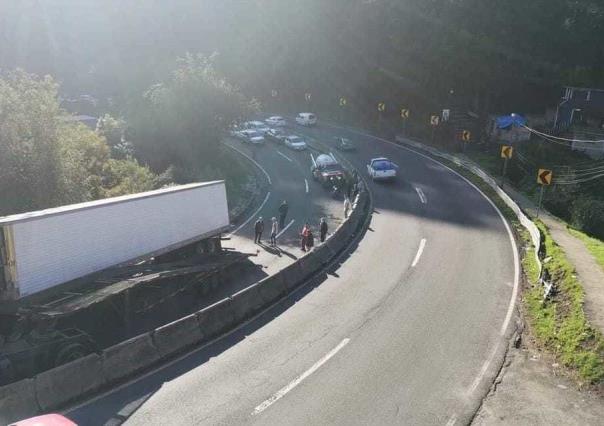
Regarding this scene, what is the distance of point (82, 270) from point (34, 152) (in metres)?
11.6

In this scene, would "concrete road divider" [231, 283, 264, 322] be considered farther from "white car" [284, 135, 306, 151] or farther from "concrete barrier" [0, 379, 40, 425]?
"white car" [284, 135, 306, 151]

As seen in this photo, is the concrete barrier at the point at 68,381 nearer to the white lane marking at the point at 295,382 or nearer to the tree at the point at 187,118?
the white lane marking at the point at 295,382

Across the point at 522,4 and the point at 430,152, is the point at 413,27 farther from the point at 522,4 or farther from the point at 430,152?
the point at 430,152

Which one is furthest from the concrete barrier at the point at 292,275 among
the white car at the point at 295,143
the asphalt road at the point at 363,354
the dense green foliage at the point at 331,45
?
the dense green foliage at the point at 331,45

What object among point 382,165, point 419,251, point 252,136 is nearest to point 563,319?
point 419,251

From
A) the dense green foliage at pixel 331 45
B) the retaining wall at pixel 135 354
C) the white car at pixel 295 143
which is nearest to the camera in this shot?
the retaining wall at pixel 135 354

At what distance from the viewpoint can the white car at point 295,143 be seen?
173 feet

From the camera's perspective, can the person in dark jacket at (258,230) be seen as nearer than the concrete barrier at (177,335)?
No

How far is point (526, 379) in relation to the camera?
42.3 ft

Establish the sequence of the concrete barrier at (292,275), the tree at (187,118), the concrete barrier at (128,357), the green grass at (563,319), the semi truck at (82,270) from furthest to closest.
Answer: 1. the tree at (187,118)
2. the concrete barrier at (292,275)
3. the green grass at (563,319)
4. the semi truck at (82,270)
5. the concrete barrier at (128,357)

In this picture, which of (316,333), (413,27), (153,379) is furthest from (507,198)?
(413,27)

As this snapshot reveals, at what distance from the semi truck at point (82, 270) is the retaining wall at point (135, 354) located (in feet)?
3.15

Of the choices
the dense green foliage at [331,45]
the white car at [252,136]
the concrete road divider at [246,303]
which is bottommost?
the white car at [252,136]

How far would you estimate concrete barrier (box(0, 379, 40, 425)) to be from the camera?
10.2 m
